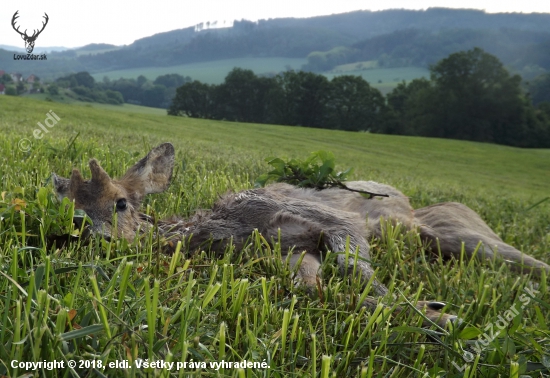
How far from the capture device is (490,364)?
2.05 metres

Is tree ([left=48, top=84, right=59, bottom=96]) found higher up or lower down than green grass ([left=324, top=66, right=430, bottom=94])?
lower down

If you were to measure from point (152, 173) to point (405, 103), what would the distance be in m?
65.9

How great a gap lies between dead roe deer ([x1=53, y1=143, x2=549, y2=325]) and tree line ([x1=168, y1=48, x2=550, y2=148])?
6006cm

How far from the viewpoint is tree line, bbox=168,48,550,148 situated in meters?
61.2

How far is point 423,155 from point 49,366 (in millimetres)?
33937

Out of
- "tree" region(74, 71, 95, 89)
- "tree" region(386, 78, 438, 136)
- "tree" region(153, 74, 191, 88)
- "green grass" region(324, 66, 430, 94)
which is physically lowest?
"tree" region(386, 78, 438, 136)

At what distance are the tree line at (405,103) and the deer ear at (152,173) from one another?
6125 cm

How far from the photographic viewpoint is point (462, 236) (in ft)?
14.8

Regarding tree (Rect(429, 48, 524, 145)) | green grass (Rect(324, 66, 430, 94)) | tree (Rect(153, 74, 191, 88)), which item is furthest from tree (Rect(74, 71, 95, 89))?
green grass (Rect(324, 66, 430, 94))

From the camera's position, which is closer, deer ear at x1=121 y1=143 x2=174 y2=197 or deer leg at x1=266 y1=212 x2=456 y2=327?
deer leg at x1=266 y1=212 x2=456 y2=327

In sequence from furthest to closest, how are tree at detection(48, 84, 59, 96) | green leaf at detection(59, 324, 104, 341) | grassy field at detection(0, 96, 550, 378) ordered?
tree at detection(48, 84, 59, 96)
grassy field at detection(0, 96, 550, 378)
green leaf at detection(59, 324, 104, 341)

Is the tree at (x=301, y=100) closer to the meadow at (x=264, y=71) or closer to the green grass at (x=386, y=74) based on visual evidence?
the meadow at (x=264, y=71)

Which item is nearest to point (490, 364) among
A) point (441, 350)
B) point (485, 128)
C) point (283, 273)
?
point (441, 350)

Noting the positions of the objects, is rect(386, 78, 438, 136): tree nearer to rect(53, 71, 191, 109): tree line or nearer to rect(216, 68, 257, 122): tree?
rect(216, 68, 257, 122): tree
